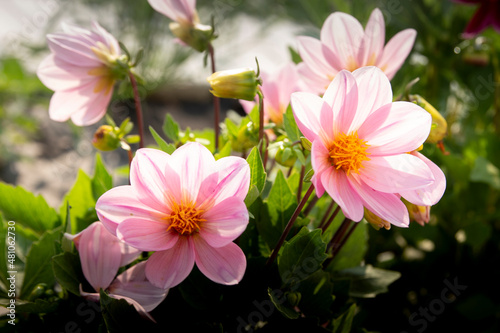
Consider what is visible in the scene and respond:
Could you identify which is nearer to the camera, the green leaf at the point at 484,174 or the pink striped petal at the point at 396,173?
the pink striped petal at the point at 396,173

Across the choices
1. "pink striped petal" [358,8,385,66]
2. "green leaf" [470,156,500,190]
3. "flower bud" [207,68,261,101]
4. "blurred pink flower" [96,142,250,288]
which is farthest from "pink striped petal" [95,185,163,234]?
"green leaf" [470,156,500,190]

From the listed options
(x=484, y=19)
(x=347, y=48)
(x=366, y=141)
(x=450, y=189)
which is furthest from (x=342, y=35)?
(x=450, y=189)

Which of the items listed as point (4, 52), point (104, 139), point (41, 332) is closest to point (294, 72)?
point (104, 139)

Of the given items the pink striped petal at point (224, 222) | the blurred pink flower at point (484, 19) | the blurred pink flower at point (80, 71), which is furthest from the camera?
the blurred pink flower at point (484, 19)

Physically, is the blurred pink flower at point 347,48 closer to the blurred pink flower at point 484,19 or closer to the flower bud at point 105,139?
the flower bud at point 105,139

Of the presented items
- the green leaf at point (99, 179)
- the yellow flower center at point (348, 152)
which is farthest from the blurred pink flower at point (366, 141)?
the green leaf at point (99, 179)
